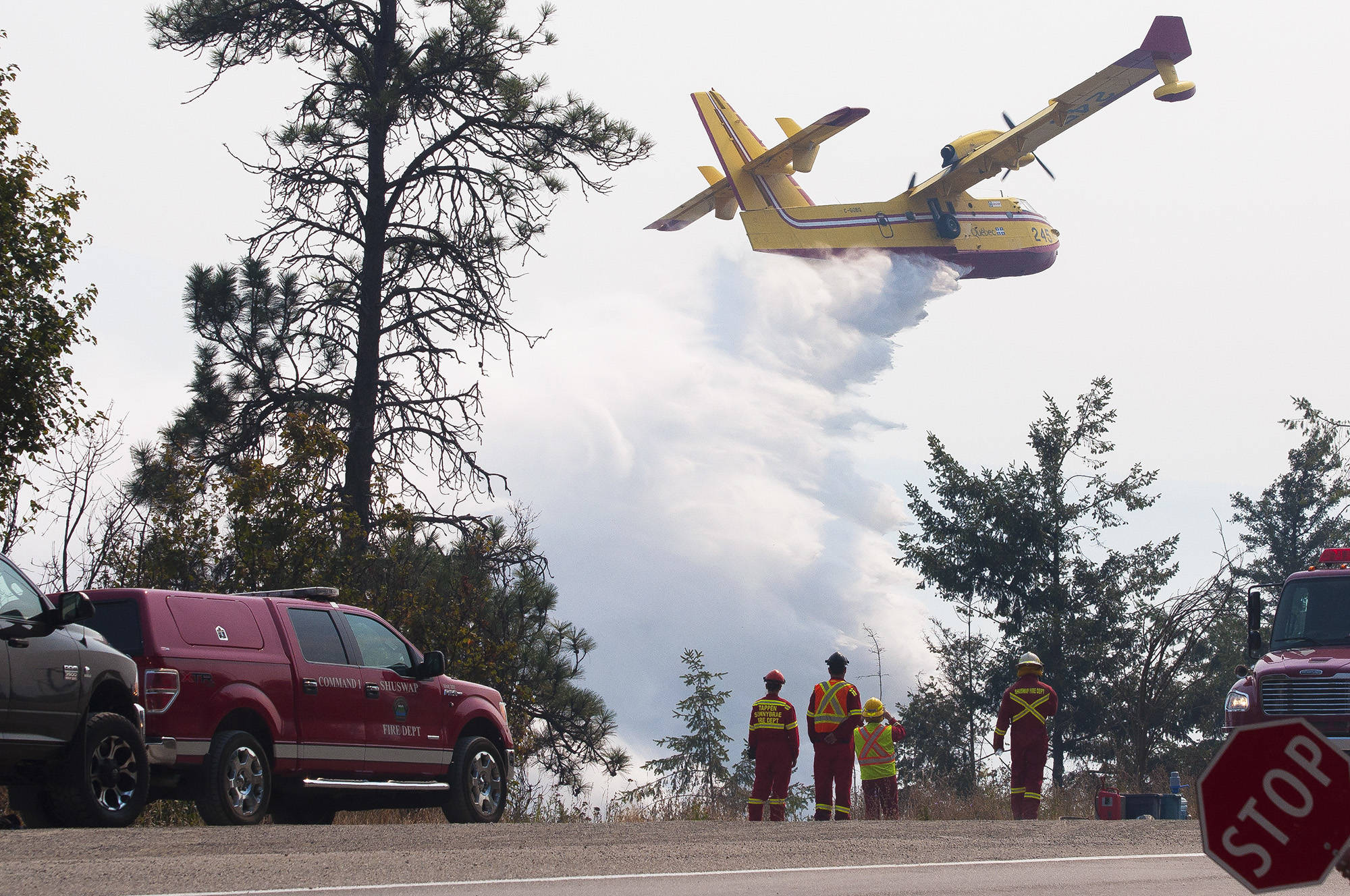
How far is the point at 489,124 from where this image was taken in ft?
74.8

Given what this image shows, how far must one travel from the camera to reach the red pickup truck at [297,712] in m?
9.69

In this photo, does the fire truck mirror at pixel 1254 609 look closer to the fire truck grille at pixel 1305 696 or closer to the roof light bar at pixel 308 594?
the fire truck grille at pixel 1305 696

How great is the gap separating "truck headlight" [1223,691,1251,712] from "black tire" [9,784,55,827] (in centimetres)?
906

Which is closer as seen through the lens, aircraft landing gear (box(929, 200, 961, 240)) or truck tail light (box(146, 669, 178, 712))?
truck tail light (box(146, 669, 178, 712))

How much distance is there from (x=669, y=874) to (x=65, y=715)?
4068mm

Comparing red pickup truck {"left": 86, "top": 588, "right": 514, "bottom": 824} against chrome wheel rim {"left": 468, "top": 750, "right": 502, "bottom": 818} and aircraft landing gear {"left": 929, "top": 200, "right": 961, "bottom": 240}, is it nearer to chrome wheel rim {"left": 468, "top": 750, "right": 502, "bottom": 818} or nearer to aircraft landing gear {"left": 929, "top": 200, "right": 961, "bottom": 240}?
chrome wheel rim {"left": 468, "top": 750, "right": 502, "bottom": 818}

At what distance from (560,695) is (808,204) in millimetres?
26341

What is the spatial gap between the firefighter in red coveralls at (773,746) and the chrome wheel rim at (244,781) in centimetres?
526

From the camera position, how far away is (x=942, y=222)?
4512 cm

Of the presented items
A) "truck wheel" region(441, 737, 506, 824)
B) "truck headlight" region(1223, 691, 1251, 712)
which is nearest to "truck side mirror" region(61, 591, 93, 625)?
"truck wheel" region(441, 737, 506, 824)

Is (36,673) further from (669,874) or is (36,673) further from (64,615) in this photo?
(669,874)

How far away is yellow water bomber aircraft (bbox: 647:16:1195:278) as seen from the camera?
42438mm

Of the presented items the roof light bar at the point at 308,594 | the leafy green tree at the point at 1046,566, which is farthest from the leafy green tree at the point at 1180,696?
the roof light bar at the point at 308,594

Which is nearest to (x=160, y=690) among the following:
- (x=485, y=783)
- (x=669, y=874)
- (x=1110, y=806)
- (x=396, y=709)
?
(x=396, y=709)
